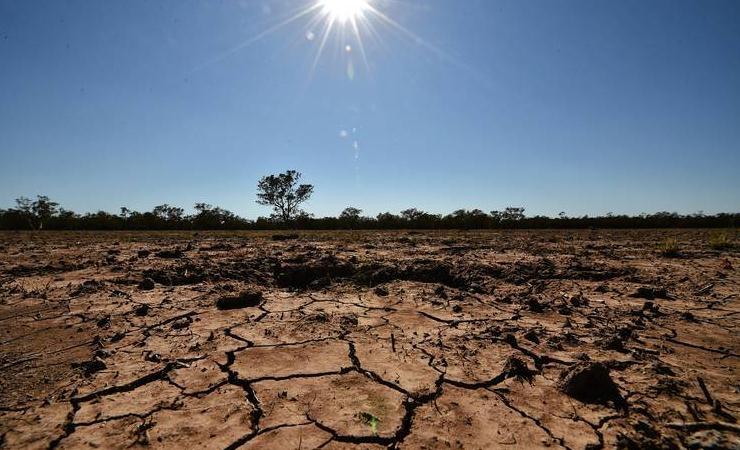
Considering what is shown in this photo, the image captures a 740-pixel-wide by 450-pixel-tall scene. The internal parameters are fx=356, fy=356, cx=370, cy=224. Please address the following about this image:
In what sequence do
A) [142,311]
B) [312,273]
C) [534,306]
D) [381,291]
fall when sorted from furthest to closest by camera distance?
[312,273]
[381,291]
[534,306]
[142,311]

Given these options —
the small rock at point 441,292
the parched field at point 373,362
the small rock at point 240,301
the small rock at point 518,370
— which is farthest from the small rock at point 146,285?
the small rock at point 518,370

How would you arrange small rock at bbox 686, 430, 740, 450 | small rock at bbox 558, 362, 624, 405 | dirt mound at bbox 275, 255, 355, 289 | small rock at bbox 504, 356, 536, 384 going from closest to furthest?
small rock at bbox 686, 430, 740, 450
small rock at bbox 558, 362, 624, 405
small rock at bbox 504, 356, 536, 384
dirt mound at bbox 275, 255, 355, 289

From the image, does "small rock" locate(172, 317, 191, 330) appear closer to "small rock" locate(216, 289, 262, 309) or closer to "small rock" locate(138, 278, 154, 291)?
"small rock" locate(216, 289, 262, 309)

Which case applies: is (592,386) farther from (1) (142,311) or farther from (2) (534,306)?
Answer: (1) (142,311)

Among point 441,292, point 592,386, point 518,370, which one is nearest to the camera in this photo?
point 592,386

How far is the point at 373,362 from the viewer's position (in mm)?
2234

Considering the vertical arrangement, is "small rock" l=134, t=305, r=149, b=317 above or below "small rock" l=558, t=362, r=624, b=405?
above

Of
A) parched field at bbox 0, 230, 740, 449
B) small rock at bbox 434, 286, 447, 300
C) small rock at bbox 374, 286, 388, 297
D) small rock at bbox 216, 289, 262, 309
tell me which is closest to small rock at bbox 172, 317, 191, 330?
parched field at bbox 0, 230, 740, 449

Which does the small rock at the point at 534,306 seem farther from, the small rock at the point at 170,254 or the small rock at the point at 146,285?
the small rock at the point at 170,254

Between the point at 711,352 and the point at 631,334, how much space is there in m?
0.42

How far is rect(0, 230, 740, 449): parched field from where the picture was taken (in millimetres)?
1536

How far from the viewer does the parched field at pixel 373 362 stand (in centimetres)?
154

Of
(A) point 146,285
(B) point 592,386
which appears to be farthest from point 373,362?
(A) point 146,285

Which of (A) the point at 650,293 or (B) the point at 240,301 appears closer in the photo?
(B) the point at 240,301
